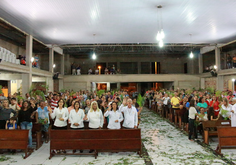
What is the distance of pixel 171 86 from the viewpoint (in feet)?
74.4

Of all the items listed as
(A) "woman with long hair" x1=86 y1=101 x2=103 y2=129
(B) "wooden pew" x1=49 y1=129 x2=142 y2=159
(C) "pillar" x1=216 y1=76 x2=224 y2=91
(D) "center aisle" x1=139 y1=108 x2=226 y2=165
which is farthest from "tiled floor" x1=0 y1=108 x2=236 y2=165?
(C) "pillar" x1=216 y1=76 x2=224 y2=91

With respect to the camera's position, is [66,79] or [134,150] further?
[66,79]

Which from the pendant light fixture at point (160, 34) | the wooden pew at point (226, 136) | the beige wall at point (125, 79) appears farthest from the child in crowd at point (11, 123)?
the beige wall at point (125, 79)

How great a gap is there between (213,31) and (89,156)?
11756 mm

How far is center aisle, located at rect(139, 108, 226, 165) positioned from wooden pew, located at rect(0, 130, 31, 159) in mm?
3478

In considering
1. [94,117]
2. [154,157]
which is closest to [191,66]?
[154,157]

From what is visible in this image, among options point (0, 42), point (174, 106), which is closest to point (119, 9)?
point (174, 106)

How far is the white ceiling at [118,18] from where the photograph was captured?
832 centimetres

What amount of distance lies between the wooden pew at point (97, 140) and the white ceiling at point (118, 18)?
17.9 ft

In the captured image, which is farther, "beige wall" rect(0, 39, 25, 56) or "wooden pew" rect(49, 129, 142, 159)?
"beige wall" rect(0, 39, 25, 56)

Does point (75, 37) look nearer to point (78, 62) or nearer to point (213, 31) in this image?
point (213, 31)

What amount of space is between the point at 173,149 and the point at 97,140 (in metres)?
A: 2.39

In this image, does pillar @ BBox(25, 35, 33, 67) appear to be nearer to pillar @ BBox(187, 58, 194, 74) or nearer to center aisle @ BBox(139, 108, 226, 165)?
center aisle @ BBox(139, 108, 226, 165)

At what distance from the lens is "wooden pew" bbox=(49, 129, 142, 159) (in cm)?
523
